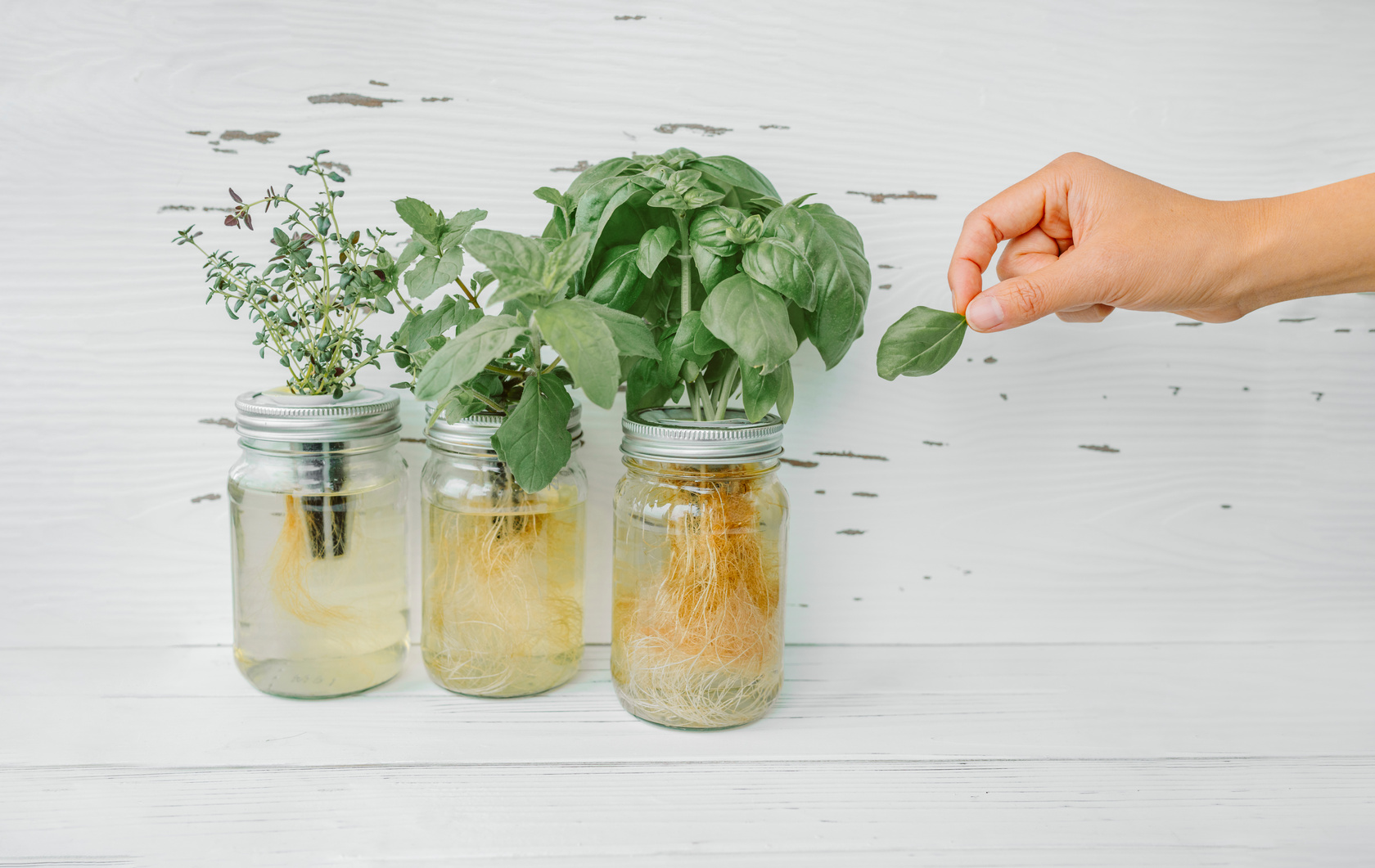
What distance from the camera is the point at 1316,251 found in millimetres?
674

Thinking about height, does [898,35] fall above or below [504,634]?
above

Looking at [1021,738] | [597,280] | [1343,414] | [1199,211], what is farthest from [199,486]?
[1343,414]

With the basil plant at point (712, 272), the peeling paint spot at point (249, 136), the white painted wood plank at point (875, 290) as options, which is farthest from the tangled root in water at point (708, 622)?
the peeling paint spot at point (249, 136)

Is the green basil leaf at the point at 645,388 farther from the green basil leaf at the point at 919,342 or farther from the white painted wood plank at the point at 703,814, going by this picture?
the white painted wood plank at the point at 703,814

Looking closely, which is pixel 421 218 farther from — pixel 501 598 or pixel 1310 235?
pixel 1310 235

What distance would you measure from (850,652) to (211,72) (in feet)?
3.18

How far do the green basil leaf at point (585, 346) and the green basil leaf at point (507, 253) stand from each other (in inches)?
1.7

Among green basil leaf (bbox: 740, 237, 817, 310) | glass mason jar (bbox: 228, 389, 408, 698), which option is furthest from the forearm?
glass mason jar (bbox: 228, 389, 408, 698)

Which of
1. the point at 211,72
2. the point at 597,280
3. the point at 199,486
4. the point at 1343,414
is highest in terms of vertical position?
the point at 211,72

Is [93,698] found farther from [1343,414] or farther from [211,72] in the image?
[1343,414]

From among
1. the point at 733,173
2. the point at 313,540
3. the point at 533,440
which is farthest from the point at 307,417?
the point at 733,173

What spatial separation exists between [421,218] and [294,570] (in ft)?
1.18

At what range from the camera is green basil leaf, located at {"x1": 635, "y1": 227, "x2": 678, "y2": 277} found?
0.66 meters

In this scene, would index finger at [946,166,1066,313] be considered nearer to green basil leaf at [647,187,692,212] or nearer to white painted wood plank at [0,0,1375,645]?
white painted wood plank at [0,0,1375,645]
